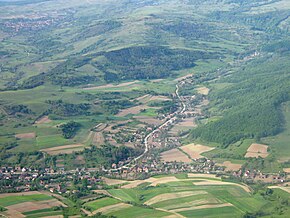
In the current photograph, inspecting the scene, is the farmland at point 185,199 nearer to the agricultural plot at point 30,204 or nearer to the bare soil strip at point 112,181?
the bare soil strip at point 112,181

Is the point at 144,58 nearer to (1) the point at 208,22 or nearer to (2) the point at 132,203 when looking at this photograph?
(1) the point at 208,22

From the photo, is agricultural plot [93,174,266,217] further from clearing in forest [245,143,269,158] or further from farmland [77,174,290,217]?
clearing in forest [245,143,269,158]

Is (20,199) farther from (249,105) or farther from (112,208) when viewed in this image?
(249,105)

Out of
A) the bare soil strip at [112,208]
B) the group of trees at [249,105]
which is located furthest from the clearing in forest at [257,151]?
the bare soil strip at [112,208]

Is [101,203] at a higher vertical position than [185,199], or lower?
higher

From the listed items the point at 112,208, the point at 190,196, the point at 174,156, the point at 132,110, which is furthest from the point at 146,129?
the point at 112,208

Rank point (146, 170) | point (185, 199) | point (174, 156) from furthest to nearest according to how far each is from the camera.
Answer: point (174, 156)
point (146, 170)
point (185, 199)
